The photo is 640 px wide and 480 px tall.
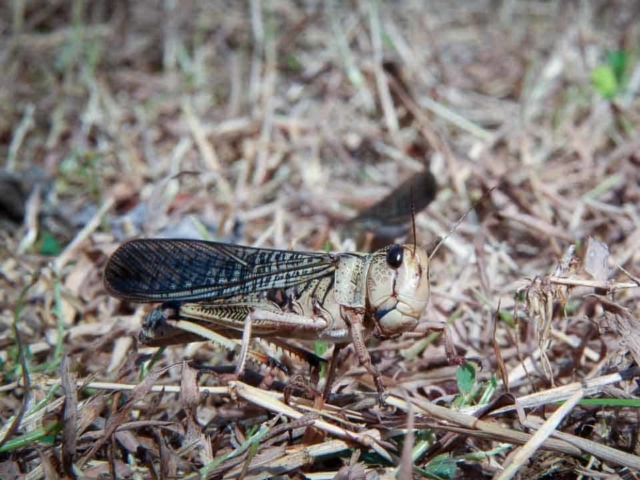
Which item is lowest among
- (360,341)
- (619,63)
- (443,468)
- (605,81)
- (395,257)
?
(443,468)

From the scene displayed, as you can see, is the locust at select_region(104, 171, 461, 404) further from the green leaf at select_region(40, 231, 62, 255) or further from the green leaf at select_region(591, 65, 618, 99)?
the green leaf at select_region(591, 65, 618, 99)

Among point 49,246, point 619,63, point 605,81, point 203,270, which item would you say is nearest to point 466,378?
point 203,270

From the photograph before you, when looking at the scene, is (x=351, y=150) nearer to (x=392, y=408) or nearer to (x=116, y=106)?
(x=116, y=106)

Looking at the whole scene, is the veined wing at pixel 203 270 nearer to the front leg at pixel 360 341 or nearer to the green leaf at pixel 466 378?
the front leg at pixel 360 341

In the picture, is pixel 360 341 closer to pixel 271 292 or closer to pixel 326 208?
pixel 271 292

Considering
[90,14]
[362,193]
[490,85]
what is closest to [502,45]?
[490,85]

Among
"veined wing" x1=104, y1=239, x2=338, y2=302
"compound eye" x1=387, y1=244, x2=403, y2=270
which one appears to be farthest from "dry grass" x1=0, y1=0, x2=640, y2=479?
"compound eye" x1=387, y1=244, x2=403, y2=270

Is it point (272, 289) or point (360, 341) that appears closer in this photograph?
point (360, 341)

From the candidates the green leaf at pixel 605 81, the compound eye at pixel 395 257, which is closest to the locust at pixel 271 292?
the compound eye at pixel 395 257
